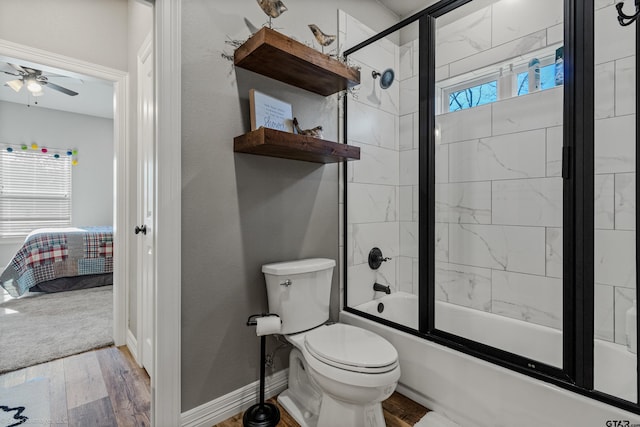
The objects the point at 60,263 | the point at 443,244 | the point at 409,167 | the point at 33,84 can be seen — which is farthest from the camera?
the point at 60,263

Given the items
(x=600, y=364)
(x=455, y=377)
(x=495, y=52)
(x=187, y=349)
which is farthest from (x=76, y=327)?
(x=495, y=52)

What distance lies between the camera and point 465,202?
7.43 ft

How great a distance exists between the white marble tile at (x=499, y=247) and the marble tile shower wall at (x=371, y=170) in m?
0.50

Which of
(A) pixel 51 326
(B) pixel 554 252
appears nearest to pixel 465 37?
(B) pixel 554 252

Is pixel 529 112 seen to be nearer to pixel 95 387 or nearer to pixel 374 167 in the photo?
pixel 374 167

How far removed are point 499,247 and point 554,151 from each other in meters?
0.67

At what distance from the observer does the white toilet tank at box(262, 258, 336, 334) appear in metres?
1.61

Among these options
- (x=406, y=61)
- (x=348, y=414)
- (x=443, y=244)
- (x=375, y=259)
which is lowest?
(x=348, y=414)

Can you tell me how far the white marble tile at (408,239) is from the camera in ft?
8.09

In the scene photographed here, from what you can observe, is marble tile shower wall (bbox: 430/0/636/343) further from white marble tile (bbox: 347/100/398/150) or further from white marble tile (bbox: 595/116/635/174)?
white marble tile (bbox: 347/100/398/150)

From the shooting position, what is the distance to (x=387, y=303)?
2361mm

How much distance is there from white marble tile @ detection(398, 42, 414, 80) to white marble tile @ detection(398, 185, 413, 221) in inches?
35.7

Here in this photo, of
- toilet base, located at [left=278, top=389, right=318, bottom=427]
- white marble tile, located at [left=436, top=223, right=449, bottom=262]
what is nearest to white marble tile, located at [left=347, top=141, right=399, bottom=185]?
white marble tile, located at [left=436, top=223, right=449, bottom=262]

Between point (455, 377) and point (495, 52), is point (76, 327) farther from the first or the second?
point (495, 52)
